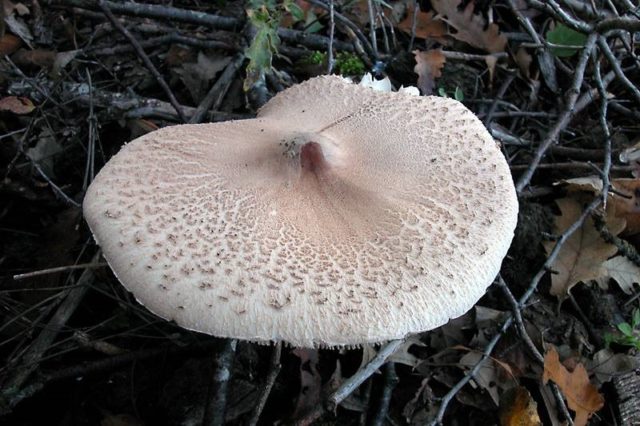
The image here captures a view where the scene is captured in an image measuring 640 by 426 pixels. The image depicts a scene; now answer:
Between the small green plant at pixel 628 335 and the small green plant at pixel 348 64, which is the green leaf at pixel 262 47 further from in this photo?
the small green plant at pixel 628 335

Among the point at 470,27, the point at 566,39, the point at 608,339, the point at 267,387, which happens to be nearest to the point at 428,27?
the point at 470,27

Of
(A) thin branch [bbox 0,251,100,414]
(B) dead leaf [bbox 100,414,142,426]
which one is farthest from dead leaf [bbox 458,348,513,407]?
(A) thin branch [bbox 0,251,100,414]

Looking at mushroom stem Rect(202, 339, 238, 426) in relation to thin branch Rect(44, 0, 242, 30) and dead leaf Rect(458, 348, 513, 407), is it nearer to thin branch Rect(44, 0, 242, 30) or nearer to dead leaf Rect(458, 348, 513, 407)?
dead leaf Rect(458, 348, 513, 407)

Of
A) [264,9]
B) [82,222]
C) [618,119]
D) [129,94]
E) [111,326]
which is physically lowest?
[111,326]

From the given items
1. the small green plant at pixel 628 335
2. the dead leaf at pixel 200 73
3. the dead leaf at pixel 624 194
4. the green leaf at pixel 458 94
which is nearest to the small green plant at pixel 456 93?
the green leaf at pixel 458 94

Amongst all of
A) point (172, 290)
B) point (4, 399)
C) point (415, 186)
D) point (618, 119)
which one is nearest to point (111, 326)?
point (4, 399)

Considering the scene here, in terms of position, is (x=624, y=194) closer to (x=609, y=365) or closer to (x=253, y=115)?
(x=609, y=365)

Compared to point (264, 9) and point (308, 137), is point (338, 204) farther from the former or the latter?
point (264, 9)
